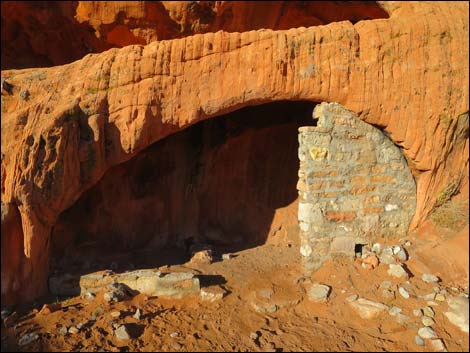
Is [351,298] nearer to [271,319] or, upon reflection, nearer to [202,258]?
[271,319]

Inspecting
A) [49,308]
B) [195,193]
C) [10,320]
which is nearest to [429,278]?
[195,193]

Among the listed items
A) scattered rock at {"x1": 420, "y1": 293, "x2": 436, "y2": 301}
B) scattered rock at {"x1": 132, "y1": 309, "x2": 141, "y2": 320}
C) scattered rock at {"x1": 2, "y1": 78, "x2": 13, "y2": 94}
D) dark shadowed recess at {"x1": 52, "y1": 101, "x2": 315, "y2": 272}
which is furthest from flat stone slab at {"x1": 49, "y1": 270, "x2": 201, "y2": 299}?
scattered rock at {"x1": 420, "y1": 293, "x2": 436, "y2": 301}

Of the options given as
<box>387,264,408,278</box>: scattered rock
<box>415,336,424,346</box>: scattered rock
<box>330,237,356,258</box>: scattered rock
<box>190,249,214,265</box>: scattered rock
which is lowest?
<box>190,249,214,265</box>: scattered rock

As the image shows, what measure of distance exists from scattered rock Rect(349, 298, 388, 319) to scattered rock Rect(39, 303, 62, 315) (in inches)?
131

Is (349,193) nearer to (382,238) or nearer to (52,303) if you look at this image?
(382,238)

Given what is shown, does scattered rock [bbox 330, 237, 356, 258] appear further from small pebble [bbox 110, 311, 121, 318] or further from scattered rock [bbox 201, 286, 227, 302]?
small pebble [bbox 110, 311, 121, 318]

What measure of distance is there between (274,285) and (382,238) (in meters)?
1.66

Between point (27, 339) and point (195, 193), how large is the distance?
3.68 m

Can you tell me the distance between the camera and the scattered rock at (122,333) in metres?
3.46

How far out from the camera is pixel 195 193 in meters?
6.65

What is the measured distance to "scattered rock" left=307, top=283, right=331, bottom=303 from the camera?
4145 millimetres

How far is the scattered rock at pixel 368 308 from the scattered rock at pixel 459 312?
621mm

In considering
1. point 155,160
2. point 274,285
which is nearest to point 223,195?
point 155,160

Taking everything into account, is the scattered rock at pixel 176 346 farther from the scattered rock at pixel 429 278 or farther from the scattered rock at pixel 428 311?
the scattered rock at pixel 429 278
